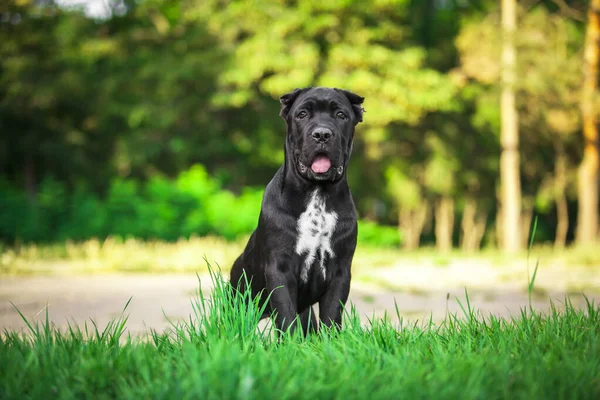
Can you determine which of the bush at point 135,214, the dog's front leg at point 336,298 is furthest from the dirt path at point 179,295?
the bush at point 135,214

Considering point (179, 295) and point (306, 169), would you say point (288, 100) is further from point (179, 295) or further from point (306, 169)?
point (179, 295)

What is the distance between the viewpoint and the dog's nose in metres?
3.63

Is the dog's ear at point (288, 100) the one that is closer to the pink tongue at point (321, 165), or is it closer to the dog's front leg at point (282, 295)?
the pink tongue at point (321, 165)

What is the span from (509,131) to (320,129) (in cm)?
1353

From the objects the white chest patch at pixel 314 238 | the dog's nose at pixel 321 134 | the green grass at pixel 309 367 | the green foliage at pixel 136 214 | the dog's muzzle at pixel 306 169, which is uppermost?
the dog's nose at pixel 321 134

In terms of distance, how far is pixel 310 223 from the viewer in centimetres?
364

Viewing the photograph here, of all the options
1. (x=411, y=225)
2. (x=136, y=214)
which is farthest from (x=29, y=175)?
(x=411, y=225)

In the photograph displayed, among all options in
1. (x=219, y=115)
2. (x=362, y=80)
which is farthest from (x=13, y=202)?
(x=362, y=80)

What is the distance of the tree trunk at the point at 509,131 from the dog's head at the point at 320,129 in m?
12.9

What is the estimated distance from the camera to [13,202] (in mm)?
15141

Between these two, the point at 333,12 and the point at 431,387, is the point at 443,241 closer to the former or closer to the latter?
the point at 333,12

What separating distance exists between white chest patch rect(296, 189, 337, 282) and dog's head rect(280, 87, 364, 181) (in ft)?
0.76

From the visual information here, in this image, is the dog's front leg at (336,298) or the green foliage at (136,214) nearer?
the dog's front leg at (336,298)

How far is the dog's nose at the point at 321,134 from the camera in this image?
363cm
